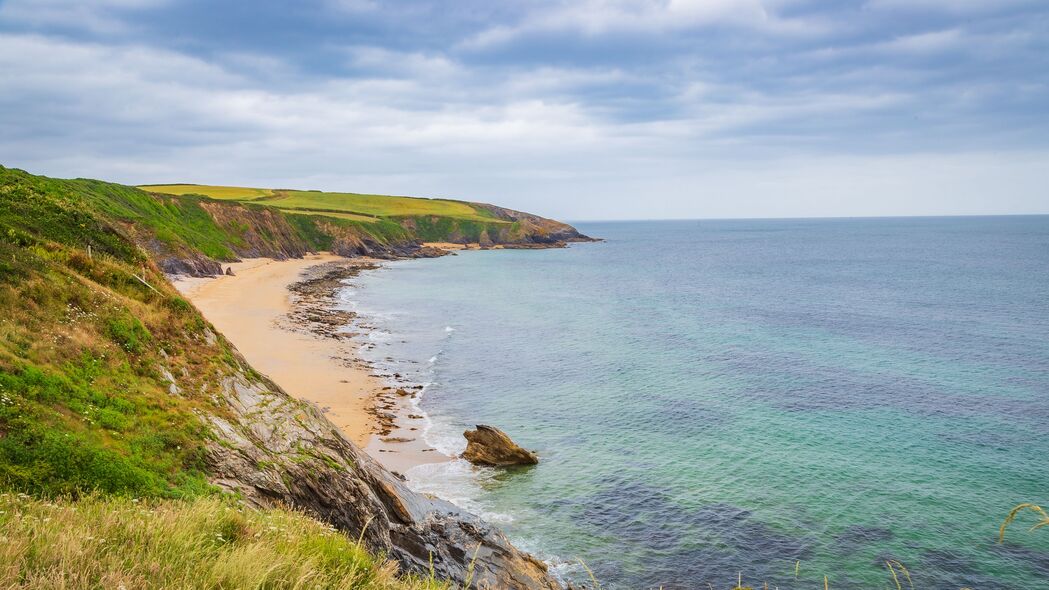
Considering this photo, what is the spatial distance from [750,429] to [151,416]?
27148 millimetres

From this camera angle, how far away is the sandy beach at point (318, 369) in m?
30.9

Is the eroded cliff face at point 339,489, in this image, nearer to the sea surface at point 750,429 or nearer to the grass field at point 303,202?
the sea surface at point 750,429

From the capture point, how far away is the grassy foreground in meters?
5.77

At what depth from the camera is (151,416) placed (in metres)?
14.5

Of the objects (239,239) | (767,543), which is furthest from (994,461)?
(239,239)

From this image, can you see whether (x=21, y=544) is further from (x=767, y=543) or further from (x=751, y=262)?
(x=751, y=262)

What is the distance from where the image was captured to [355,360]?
46.0m

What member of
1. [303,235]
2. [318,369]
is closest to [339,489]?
[318,369]

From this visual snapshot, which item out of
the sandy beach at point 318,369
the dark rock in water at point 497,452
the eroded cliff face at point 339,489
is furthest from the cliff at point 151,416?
the dark rock in water at point 497,452

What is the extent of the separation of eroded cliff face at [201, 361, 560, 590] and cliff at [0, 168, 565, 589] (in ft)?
0.15

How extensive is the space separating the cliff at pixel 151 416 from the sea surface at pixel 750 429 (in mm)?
5703

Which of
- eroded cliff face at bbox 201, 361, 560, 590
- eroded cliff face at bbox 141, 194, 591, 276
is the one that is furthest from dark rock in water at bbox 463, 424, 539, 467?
eroded cliff face at bbox 141, 194, 591, 276

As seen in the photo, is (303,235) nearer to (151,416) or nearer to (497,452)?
(497,452)

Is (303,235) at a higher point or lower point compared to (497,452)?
higher
